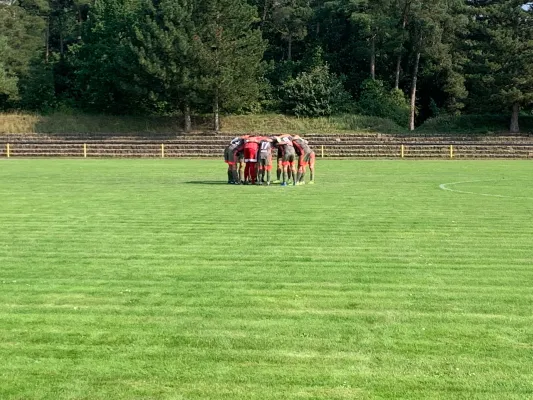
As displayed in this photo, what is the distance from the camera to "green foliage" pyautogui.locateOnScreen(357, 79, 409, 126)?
203 ft

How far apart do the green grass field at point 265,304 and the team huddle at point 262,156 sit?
784 cm

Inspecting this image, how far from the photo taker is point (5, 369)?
204 inches

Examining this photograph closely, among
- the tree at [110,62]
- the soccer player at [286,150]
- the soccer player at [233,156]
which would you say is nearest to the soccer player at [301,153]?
the soccer player at [286,150]

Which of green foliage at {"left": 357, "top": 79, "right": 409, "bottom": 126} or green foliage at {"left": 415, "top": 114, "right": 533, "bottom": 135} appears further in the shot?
green foliage at {"left": 357, "top": 79, "right": 409, "bottom": 126}

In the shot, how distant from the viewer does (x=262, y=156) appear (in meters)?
22.7

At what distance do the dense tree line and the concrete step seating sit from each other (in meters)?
5.46

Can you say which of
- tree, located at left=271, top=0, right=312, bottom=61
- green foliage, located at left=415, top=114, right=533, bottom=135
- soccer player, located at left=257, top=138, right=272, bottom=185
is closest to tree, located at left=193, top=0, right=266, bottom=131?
tree, located at left=271, top=0, right=312, bottom=61

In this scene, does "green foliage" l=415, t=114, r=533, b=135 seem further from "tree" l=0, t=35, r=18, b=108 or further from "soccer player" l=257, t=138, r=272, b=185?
"soccer player" l=257, t=138, r=272, b=185

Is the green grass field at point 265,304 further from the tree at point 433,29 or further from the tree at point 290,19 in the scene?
the tree at point 290,19

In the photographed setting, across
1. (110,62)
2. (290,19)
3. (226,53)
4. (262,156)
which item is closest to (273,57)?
(290,19)

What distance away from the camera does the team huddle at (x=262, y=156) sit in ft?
73.3

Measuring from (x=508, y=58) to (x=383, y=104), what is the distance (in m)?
12.2

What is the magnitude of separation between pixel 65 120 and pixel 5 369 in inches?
2136

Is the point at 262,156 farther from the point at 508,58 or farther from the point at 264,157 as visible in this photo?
the point at 508,58
